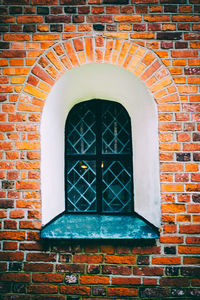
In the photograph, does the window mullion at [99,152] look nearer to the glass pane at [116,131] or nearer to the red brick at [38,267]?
the glass pane at [116,131]

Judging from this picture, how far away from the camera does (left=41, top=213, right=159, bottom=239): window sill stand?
157 centimetres

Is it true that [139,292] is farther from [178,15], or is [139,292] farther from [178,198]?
[178,15]

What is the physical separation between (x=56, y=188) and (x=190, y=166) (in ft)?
4.27

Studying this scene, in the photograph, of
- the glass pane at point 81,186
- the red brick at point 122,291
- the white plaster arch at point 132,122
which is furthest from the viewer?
the glass pane at point 81,186

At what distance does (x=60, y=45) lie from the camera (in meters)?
1.63

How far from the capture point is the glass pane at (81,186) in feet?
7.22

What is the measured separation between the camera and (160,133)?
5.23 ft

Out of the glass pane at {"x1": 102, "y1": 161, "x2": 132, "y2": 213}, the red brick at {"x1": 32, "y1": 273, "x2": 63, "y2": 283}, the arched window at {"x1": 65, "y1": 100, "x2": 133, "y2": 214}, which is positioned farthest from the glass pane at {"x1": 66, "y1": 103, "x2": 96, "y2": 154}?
the red brick at {"x1": 32, "y1": 273, "x2": 63, "y2": 283}

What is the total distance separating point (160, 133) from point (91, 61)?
0.88m

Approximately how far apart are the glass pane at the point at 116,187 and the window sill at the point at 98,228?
0.50ft

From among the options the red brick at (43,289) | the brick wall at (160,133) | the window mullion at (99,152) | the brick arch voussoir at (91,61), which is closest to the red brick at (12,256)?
the brick wall at (160,133)

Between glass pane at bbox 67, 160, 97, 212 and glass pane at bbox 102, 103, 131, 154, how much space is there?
297 millimetres

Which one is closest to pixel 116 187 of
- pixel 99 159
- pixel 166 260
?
pixel 99 159

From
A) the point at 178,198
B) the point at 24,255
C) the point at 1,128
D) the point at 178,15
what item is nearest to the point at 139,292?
the point at 178,198
